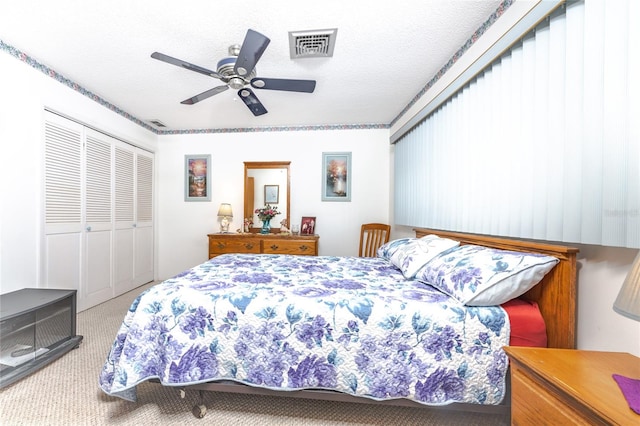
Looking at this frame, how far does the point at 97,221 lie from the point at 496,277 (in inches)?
156

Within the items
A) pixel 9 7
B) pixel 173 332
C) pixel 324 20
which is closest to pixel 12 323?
pixel 173 332

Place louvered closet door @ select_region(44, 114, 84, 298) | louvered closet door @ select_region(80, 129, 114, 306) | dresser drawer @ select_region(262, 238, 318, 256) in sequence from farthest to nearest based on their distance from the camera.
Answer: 1. dresser drawer @ select_region(262, 238, 318, 256)
2. louvered closet door @ select_region(80, 129, 114, 306)
3. louvered closet door @ select_region(44, 114, 84, 298)

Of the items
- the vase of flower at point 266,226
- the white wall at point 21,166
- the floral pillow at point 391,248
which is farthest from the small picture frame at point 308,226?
the white wall at point 21,166

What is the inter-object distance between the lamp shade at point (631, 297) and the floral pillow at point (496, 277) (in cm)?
58

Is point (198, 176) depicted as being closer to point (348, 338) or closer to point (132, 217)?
point (132, 217)

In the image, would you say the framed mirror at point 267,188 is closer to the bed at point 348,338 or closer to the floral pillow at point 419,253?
the floral pillow at point 419,253

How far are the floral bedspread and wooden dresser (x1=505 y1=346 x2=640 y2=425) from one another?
235mm

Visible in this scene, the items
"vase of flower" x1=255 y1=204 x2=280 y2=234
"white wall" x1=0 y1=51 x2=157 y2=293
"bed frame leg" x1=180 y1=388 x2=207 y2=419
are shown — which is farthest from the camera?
"vase of flower" x1=255 y1=204 x2=280 y2=234

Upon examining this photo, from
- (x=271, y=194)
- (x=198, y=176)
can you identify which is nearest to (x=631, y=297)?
(x=271, y=194)

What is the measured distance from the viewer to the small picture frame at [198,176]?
4.11m

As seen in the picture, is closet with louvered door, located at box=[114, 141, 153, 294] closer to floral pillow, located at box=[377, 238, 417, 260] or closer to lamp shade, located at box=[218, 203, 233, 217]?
lamp shade, located at box=[218, 203, 233, 217]

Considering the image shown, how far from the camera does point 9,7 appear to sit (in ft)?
5.67

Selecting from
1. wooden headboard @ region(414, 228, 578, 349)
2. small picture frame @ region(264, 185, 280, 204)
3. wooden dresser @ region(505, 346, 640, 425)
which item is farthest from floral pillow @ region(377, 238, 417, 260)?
small picture frame @ region(264, 185, 280, 204)

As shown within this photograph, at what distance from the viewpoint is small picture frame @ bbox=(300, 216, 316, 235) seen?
3.86 meters
